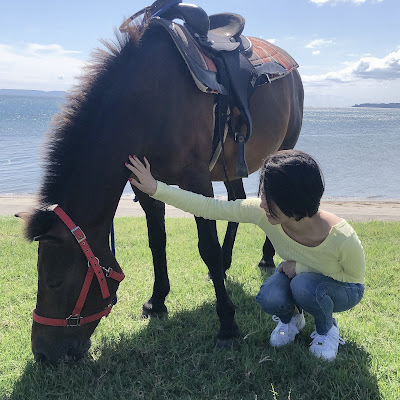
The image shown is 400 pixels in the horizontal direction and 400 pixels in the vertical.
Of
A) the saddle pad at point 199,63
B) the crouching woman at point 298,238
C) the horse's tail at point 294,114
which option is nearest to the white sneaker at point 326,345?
the crouching woman at point 298,238

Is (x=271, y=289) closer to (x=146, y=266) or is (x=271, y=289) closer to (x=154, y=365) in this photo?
(x=154, y=365)

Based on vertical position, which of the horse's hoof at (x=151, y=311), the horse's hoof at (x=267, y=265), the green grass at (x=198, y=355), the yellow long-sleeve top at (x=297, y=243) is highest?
the yellow long-sleeve top at (x=297, y=243)

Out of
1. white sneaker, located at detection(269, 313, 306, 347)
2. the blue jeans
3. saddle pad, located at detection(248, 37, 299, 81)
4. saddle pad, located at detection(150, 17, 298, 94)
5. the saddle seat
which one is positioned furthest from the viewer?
saddle pad, located at detection(248, 37, 299, 81)

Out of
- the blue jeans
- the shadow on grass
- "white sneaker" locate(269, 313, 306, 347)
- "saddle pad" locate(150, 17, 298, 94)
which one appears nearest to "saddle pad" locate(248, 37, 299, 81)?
"saddle pad" locate(150, 17, 298, 94)

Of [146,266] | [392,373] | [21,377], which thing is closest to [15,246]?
[146,266]

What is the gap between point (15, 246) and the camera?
535cm

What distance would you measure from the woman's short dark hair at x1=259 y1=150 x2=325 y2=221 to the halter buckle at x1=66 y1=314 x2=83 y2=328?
1268mm

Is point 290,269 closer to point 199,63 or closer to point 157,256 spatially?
point 157,256

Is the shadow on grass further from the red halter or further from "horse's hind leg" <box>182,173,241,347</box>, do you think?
the red halter

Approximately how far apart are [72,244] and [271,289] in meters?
1.25

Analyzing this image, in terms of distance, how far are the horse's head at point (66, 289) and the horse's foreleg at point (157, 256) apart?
2.83 ft

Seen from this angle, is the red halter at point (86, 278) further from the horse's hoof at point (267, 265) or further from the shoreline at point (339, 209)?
the shoreline at point (339, 209)

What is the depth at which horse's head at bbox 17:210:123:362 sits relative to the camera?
6.83 feet

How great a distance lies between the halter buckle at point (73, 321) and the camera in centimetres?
219
